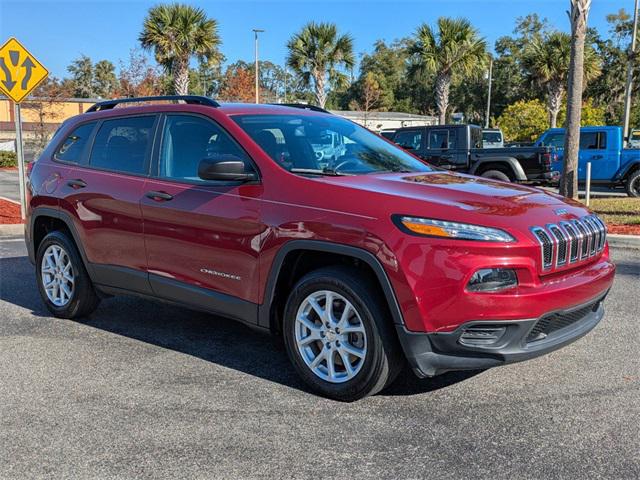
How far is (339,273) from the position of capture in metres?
3.67

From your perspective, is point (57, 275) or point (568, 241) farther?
point (57, 275)

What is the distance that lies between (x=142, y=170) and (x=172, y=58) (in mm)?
22432

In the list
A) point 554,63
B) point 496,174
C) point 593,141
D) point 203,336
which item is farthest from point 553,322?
point 554,63

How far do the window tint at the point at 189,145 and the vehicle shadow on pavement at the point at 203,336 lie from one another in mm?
1040

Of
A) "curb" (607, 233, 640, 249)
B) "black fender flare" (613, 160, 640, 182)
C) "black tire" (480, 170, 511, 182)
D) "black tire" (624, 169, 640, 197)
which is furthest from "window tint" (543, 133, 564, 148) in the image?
"curb" (607, 233, 640, 249)

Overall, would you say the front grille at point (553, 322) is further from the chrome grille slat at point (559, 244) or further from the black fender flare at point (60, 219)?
the black fender flare at point (60, 219)

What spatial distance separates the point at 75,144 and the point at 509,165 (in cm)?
1172

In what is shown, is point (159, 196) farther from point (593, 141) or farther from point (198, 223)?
point (593, 141)

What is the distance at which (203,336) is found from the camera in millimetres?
5082

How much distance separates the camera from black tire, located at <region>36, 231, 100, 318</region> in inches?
211

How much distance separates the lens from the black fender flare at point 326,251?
3430mm

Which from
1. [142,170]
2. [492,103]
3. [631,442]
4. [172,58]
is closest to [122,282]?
[142,170]

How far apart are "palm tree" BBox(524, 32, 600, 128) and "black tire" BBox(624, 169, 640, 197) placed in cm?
1625

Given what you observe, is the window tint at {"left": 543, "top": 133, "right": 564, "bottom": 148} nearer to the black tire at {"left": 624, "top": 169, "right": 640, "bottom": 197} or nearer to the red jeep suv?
the black tire at {"left": 624, "top": 169, "right": 640, "bottom": 197}
